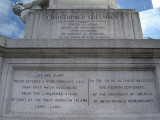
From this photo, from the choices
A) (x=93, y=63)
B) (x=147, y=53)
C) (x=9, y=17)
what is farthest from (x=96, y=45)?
(x=9, y=17)

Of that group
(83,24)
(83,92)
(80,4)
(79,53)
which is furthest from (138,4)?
(83,92)

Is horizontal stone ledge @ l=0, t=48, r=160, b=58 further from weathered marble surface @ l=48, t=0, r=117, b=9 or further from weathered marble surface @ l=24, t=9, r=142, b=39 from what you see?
weathered marble surface @ l=48, t=0, r=117, b=9

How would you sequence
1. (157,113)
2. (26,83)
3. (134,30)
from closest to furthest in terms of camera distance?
(157,113)
(26,83)
(134,30)

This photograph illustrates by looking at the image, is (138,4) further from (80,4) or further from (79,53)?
(79,53)

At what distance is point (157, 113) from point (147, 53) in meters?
1.43

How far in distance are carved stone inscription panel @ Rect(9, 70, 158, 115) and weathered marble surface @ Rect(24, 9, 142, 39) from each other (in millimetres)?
1473

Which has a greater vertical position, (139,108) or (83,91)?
(83,91)

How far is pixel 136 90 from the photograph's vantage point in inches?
164

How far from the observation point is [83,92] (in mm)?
4129

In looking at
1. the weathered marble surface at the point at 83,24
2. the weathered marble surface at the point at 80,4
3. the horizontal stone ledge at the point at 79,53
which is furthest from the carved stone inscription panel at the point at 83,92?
the weathered marble surface at the point at 80,4

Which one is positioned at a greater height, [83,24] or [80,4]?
[80,4]

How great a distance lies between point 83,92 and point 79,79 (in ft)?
1.09

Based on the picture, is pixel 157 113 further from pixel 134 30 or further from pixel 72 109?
pixel 134 30

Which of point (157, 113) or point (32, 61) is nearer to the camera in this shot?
point (157, 113)
